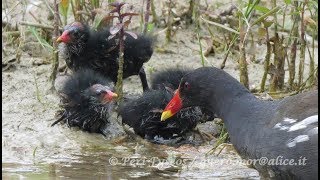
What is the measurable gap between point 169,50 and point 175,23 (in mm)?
356

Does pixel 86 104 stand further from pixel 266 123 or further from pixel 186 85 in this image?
pixel 266 123

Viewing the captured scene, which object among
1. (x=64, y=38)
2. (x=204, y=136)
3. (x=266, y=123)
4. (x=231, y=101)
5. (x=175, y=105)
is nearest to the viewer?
(x=266, y=123)

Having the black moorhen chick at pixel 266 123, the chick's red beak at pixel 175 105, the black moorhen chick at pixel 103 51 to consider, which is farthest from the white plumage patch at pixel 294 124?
the black moorhen chick at pixel 103 51

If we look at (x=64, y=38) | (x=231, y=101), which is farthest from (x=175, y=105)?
(x=64, y=38)

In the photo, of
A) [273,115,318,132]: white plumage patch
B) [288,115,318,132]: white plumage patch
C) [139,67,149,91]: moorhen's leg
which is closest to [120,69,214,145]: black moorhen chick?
[139,67,149,91]: moorhen's leg

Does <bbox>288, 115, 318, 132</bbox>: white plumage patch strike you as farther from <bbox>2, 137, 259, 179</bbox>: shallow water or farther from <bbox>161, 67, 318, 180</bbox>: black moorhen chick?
<bbox>2, 137, 259, 179</bbox>: shallow water

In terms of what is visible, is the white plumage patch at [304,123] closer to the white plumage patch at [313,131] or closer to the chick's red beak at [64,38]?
the white plumage patch at [313,131]

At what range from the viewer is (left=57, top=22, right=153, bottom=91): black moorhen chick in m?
7.53

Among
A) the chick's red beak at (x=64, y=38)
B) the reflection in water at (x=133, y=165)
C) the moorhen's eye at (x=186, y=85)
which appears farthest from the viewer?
the chick's red beak at (x=64, y=38)

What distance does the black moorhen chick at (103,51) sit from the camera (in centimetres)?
753

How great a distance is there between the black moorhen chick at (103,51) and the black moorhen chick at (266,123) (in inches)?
61.1

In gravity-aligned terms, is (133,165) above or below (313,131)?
below

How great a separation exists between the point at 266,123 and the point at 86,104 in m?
2.08

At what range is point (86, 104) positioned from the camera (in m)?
7.05
